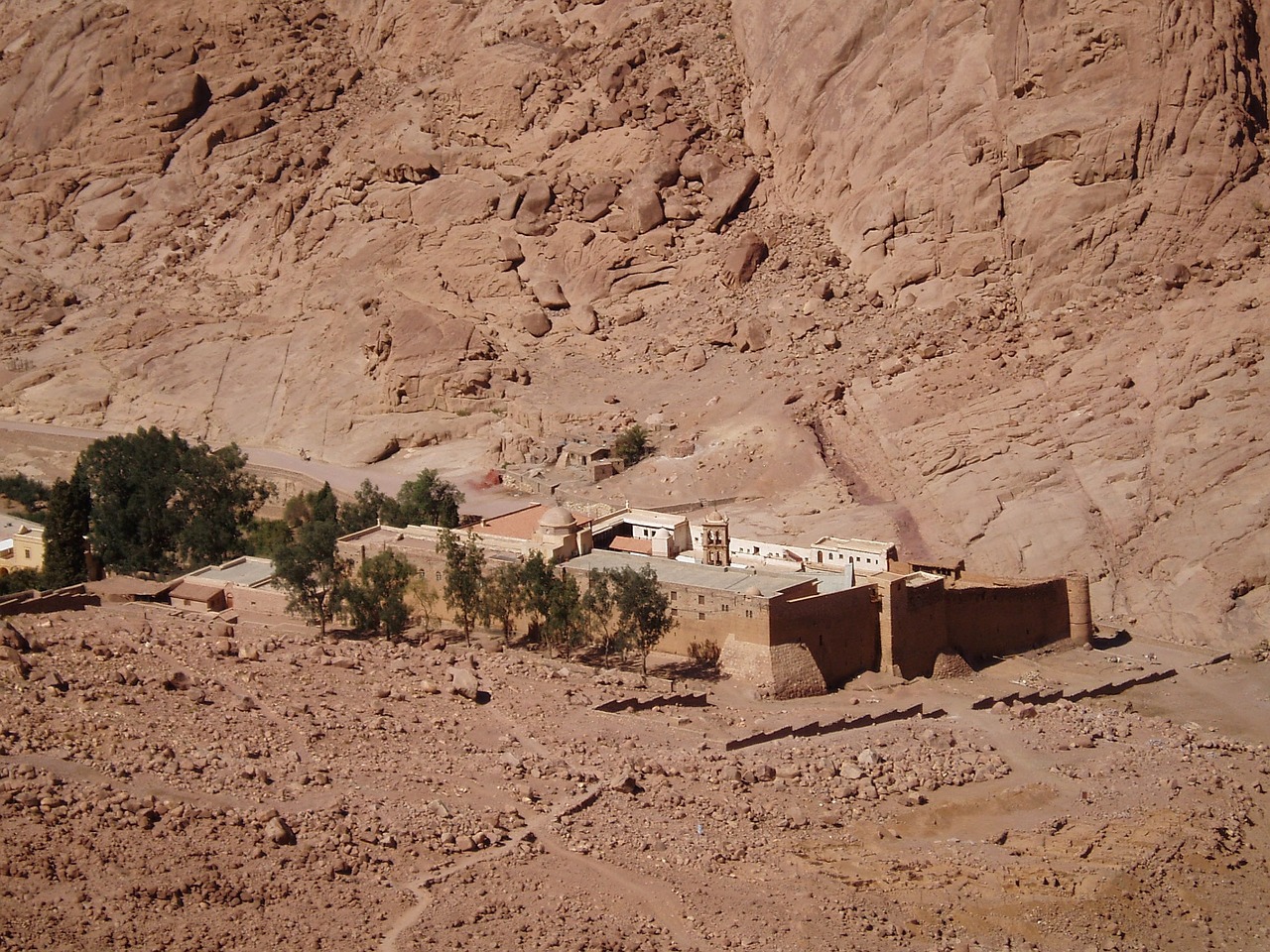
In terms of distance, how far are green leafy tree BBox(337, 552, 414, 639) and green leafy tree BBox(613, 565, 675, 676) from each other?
488cm

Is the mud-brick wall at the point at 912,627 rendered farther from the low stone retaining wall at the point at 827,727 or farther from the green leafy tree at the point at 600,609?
the green leafy tree at the point at 600,609

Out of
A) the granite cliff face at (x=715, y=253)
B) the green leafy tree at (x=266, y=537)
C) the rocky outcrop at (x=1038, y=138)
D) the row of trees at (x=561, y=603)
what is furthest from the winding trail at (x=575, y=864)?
the rocky outcrop at (x=1038, y=138)

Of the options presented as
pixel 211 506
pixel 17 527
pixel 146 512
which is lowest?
pixel 17 527

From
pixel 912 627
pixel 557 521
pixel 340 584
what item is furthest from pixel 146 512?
pixel 912 627

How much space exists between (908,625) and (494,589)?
909cm

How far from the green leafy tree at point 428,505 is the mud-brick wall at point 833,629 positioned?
13.7 metres

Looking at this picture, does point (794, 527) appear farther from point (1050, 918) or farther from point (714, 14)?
point (714, 14)

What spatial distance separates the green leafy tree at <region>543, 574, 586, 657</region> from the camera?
3325cm

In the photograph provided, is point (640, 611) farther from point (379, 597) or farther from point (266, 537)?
point (266, 537)

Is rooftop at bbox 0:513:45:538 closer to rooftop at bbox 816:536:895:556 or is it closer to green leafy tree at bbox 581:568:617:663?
green leafy tree at bbox 581:568:617:663

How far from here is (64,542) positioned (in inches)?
1626

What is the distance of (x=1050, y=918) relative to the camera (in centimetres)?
2259

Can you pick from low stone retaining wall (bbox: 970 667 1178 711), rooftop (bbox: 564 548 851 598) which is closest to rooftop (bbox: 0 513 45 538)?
rooftop (bbox: 564 548 851 598)

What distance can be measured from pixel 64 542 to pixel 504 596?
13.9 meters
